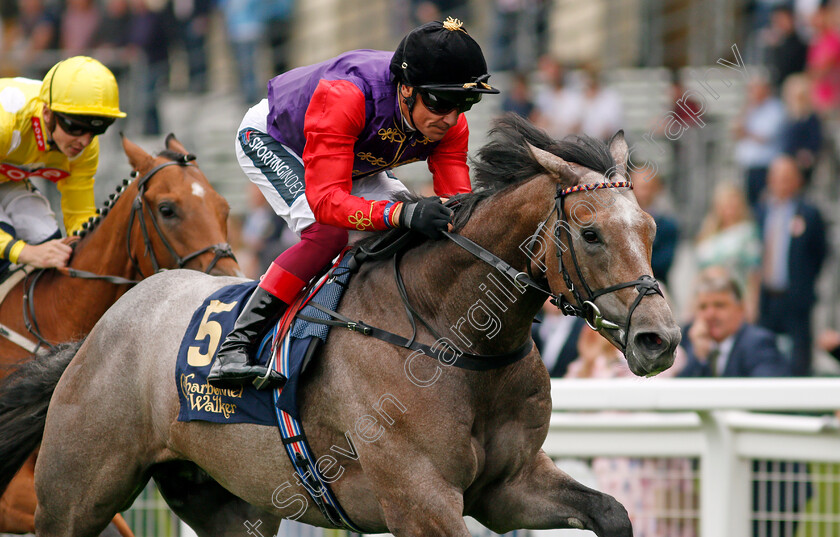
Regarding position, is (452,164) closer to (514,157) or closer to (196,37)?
(514,157)

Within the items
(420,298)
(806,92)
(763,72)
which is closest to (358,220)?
(420,298)

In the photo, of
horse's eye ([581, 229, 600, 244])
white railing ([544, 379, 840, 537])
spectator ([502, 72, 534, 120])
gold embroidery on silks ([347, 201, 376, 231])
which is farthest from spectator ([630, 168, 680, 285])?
horse's eye ([581, 229, 600, 244])

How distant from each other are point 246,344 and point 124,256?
5.29ft

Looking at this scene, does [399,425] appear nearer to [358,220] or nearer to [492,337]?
[492,337]

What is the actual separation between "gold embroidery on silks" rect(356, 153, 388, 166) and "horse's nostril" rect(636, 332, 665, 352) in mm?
1341

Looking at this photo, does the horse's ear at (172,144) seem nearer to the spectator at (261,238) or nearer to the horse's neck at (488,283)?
the horse's neck at (488,283)

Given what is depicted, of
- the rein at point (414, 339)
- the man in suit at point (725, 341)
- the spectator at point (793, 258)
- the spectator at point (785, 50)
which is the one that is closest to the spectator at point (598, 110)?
the spectator at point (785, 50)

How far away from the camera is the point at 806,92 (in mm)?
8352

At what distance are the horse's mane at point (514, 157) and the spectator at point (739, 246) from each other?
453cm

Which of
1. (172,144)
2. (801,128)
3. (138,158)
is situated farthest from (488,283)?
(801,128)

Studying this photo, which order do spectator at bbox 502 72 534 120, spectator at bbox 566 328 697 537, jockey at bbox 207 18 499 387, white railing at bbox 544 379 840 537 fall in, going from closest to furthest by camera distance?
jockey at bbox 207 18 499 387
white railing at bbox 544 379 840 537
spectator at bbox 566 328 697 537
spectator at bbox 502 72 534 120

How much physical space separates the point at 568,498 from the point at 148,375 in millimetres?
1745

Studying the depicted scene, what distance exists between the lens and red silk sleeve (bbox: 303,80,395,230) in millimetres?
3730

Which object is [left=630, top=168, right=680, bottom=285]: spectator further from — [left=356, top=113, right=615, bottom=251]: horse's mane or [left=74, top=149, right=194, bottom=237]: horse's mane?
[left=356, top=113, right=615, bottom=251]: horse's mane
